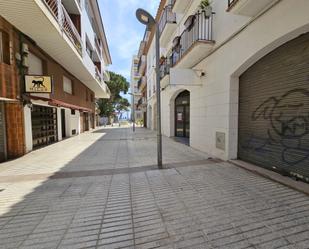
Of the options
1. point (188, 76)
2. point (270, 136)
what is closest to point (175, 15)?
point (188, 76)

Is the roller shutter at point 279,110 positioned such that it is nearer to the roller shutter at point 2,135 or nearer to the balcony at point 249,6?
the balcony at point 249,6

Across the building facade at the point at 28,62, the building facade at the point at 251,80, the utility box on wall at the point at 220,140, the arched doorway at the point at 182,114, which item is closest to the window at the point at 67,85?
the building facade at the point at 28,62

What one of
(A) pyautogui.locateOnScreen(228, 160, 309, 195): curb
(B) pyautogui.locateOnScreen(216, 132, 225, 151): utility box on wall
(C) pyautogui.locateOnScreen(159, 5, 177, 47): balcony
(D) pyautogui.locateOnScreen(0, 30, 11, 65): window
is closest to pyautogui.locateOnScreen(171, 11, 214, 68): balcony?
(B) pyautogui.locateOnScreen(216, 132, 225, 151): utility box on wall

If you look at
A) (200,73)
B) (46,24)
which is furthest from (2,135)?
(200,73)

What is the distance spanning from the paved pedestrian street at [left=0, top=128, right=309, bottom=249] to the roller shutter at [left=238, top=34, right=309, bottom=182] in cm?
68

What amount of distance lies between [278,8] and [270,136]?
2790 millimetres

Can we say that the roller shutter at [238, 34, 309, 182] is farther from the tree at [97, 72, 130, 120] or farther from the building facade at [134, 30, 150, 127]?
the tree at [97, 72, 130, 120]

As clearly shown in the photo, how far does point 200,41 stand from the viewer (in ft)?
19.8

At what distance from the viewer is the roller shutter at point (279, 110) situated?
11.5 ft

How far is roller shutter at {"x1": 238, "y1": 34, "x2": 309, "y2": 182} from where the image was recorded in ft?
11.5

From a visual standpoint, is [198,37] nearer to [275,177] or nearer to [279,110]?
[279,110]

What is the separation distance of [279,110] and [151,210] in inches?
140

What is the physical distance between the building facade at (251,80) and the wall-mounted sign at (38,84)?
4856 millimetres

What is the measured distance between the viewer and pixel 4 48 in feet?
19.7
